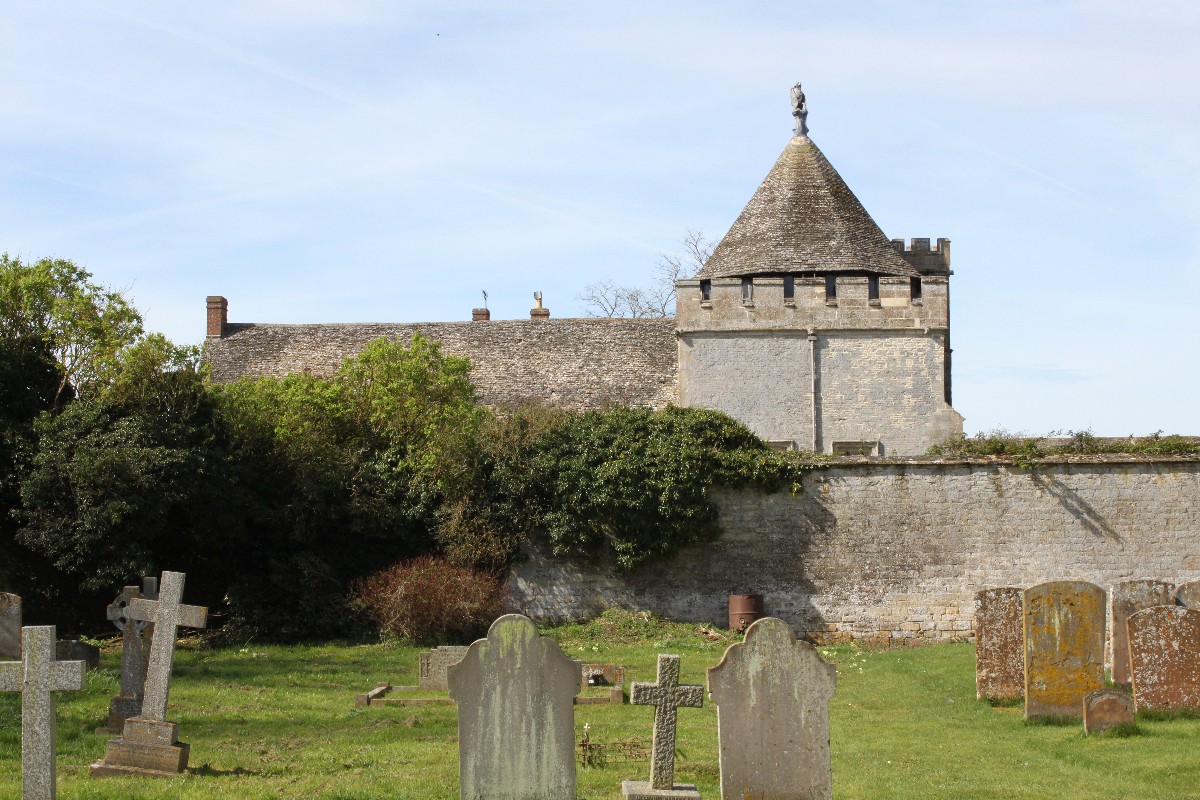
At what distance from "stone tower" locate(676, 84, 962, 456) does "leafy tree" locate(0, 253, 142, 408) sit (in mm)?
12272

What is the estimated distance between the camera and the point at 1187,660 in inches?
478

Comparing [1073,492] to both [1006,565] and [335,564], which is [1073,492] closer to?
[1006,565]

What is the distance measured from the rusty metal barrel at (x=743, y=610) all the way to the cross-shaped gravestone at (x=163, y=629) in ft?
40.5

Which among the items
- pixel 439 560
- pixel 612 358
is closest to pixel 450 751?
pixel 439 560

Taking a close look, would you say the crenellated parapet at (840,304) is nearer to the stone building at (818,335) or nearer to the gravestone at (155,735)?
the stone building at (818,335)

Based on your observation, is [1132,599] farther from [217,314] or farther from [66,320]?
[217,314]

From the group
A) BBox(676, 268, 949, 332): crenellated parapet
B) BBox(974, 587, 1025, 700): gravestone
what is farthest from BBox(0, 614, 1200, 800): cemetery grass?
BBox(676, 268, 949, 332): crenellated parapet

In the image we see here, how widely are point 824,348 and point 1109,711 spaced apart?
17220 millimetres

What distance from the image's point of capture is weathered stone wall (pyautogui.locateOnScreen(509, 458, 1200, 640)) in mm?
22516

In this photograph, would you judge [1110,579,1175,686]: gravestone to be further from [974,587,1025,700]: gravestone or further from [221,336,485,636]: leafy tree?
[221,336,485,636]: leafy tree

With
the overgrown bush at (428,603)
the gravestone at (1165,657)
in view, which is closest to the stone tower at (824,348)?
the overgrown bush at (428,603)

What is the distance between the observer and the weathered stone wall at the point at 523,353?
3014cm

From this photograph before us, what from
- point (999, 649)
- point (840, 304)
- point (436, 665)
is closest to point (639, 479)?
point (436, 665)

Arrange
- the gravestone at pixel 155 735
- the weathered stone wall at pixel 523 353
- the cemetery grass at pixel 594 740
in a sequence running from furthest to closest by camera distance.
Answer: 1. the weathered stone wall at pixel 523 353
2. the gravestone at pixel 155 735
3. the cemetery grass at pixel 594 740
